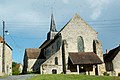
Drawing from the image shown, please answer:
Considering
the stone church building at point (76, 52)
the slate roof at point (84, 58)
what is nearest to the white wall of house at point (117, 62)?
the stone church building at point (76, 52)

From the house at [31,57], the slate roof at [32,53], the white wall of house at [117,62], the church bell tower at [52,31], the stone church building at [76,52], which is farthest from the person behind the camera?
the church bell tower at [52,31]

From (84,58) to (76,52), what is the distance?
10.6 ft

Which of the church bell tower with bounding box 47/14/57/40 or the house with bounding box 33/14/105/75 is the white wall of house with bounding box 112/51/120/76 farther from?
the church bell tower with bounding box 47/14/57/40

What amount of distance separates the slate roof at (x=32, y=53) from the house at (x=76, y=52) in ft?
39.1

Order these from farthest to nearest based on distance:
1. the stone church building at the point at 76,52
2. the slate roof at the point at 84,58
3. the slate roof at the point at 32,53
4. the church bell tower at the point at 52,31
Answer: the church bell tower at the point at 52,31, the slate roof at the point at 32,53, the stone church building at the point at 76,52, the slate roof at the point at 84,58

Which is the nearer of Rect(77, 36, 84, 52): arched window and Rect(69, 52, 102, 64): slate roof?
Rect(69, 52, 102, 64): slate roof

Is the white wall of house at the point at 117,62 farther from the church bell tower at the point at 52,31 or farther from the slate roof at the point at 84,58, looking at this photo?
the church bell tower at the point at 52,31

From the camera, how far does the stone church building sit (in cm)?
5062

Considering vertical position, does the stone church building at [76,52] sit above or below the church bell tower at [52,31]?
below

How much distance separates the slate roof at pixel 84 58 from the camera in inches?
1957

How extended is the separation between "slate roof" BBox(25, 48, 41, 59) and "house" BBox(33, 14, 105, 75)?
11.9m

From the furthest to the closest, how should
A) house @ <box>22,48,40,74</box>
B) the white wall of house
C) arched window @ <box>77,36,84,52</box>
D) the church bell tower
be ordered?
the church bell tower < house @ <box>22,48,40,74</box> < the white wall of house < arched window @ <box>77,36,84,52</box>

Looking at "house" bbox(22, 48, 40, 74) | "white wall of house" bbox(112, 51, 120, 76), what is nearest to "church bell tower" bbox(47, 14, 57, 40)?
"house" bbox(22, 48, 40, 74)

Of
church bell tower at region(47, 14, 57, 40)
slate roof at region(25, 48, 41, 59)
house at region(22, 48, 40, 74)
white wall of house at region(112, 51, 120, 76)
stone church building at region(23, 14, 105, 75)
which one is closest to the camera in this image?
stone church building at region(23, 14, 105, 75)
